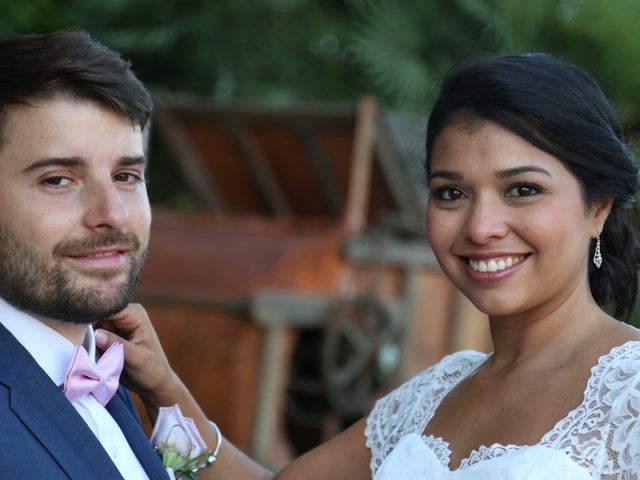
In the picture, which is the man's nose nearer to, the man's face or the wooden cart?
the man's face

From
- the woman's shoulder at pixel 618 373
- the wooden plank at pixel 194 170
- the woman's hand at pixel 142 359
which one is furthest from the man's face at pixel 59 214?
the wooden plank at pixel 194 170

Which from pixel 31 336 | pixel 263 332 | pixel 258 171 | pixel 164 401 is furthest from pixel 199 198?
pixel 31 336

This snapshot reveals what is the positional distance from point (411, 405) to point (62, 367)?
2.95 ft

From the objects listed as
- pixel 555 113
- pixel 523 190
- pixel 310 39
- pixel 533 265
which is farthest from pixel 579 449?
pixel 310 39

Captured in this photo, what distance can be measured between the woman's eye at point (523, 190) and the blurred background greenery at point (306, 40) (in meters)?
6.81

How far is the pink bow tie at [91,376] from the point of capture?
6.74 feet

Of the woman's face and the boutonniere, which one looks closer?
the woman's face

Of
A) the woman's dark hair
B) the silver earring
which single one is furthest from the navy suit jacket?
the silver earring

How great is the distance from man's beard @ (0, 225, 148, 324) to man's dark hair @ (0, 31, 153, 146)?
23 centimetres

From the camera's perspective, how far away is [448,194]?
231 cm

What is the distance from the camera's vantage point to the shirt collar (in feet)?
6.79

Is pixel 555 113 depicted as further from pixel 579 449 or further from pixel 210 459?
pixel 210 459

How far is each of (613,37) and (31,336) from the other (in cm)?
742

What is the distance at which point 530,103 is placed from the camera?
2.19 meters
